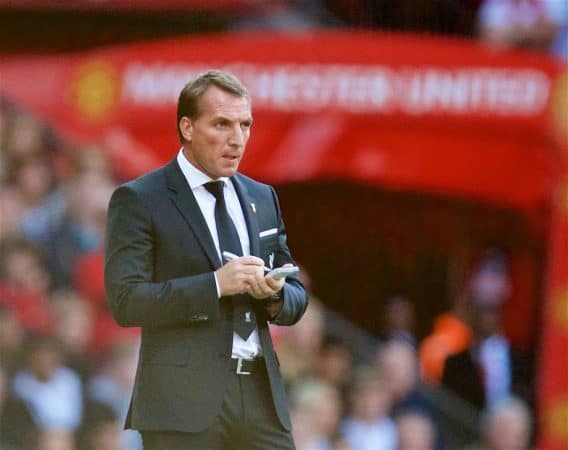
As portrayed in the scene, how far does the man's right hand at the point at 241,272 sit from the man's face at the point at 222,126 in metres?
0.24

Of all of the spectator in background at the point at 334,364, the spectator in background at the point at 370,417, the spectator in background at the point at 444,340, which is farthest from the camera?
the spectator in background at the point at 444,340

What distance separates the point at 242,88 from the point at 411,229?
9280mm

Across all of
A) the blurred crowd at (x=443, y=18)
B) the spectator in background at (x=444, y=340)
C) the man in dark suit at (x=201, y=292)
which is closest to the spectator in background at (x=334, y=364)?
the spectator in background at (x=444, y=340)

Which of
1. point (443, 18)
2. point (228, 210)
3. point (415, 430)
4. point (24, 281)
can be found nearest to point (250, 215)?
point (228, 210)

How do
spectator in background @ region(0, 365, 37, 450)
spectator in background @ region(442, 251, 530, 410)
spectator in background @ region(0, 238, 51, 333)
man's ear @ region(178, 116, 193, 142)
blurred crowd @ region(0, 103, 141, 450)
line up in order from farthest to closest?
spectator in background @ region(442, 251, 530, 410) → spectator in background @ region(0, 238, 51, 333) → blurred crowd @ region(0, 103, 141, 450) → spectator in background @ region(0, 365, 37, 450) → man's ear @ region(178, 116, 193, 142)

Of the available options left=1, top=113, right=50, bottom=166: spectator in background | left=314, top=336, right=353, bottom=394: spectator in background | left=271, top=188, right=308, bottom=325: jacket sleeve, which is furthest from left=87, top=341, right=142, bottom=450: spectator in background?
left=271, top=188, right=308, bottom=325: jacket sleeve

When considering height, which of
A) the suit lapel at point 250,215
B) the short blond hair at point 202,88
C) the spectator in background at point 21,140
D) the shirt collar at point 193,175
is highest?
the short blond hair at point 202,88

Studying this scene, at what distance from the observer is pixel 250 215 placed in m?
4.44

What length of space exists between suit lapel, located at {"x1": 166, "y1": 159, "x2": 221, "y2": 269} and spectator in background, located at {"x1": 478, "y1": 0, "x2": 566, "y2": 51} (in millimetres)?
8503

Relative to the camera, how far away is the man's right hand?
4215 mm

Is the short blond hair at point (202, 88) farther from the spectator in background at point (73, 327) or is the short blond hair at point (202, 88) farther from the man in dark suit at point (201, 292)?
the spectator in background at point (73, 327)

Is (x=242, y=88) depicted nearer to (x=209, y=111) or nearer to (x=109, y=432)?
(x=209, y=111)

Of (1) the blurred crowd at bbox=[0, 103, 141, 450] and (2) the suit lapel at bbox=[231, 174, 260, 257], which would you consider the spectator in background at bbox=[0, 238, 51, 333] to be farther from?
(2) the suit lapel at bbox=[231, 174, 260, 257]

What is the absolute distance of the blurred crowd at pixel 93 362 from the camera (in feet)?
33.5
